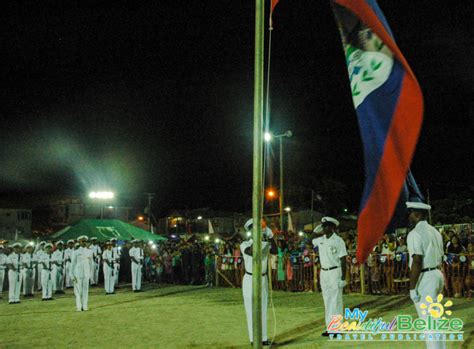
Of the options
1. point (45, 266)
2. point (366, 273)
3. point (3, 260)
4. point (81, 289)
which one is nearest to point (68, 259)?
point (45, 266)

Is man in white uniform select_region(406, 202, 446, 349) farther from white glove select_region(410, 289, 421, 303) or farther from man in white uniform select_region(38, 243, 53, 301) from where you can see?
man in white uniform select_region(38, 243, 53, 301)

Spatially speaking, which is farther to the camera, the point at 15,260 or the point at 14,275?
the point at 15,260

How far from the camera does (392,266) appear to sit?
16094 mm

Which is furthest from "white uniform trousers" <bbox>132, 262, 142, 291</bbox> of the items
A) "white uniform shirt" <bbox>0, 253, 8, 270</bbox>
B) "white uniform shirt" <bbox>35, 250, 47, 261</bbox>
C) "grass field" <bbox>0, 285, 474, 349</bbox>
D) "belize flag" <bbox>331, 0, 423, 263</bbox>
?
"belize flag" <bbox>331, 0, 423, 263</bbox>

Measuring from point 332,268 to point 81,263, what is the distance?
8432mm

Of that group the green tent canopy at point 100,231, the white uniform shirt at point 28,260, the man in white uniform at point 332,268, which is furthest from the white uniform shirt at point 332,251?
the green tent canopy at point 100,231

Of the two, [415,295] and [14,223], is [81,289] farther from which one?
[14,223]

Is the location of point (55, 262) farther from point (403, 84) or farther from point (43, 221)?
point (43, 221)

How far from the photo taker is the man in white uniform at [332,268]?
9.11 m

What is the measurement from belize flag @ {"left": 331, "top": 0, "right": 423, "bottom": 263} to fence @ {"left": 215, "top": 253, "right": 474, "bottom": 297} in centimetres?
985

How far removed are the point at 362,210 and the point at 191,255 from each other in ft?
61.3

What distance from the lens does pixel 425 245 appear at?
6.55 meters

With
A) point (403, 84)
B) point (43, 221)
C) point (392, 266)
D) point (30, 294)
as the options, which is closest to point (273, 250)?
point (403, 84)

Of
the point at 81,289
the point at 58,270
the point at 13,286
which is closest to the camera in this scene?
the point at 81,289
